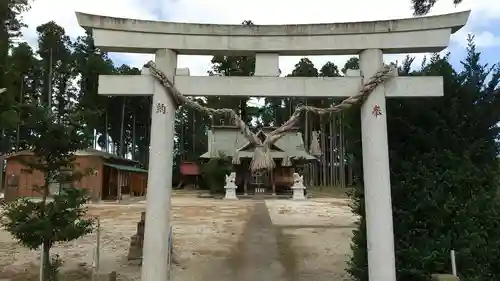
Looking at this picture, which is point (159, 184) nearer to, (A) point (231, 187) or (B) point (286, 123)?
(B) point (286, 123)

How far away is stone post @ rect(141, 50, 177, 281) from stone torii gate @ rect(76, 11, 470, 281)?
1 cm

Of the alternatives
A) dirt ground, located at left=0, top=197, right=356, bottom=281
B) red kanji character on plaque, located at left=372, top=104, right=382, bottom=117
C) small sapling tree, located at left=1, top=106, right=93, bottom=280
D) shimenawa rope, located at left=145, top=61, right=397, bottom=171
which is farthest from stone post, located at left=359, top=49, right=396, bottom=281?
small sapling tree, located at left=1, top=106, right=93, bottom=280

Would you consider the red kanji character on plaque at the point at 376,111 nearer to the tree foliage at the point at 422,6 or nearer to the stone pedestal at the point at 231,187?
the tree foliage at the point at 422,6

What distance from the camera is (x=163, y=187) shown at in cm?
533

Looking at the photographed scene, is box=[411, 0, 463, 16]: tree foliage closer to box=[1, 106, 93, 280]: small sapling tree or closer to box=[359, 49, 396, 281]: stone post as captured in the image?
box=[359, 49, 396, 281]: stone post

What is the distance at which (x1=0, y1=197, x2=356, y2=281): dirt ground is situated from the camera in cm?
783

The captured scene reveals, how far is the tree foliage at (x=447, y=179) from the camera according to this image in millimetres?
5469

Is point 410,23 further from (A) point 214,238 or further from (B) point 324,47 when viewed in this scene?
(A) point 214,238

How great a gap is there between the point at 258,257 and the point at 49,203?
14.7ft

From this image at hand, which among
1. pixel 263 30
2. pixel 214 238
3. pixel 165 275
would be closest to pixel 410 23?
pixel 263 30

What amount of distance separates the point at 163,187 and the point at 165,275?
3.70 feet

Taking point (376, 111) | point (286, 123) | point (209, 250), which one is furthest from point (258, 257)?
point (376, 111)

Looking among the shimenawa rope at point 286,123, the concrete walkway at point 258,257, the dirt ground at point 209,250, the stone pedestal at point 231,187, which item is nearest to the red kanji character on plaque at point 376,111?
the shimenawa rope at point 286,123

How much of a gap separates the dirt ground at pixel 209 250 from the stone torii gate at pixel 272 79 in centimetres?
266
